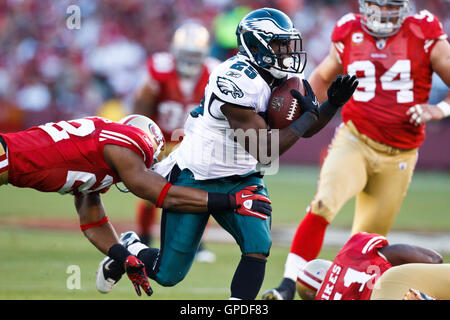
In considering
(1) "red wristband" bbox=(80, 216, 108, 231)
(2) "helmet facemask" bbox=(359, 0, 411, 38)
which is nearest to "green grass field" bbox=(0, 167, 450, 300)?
(1) "red wristband" bbox=(80, 216, 108, 231)

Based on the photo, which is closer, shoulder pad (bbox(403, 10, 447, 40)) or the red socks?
the red socks

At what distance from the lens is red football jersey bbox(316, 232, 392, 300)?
3.54 m

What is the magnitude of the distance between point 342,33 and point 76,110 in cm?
992

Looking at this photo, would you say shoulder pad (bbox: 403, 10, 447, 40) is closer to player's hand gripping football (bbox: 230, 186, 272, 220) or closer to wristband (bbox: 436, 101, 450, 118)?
wristband (bbox: 436, 101, 450, 118)

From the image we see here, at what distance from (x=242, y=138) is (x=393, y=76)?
5.51 feet

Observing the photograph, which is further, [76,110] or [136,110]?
[76,110]

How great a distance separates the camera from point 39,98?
14.9 m

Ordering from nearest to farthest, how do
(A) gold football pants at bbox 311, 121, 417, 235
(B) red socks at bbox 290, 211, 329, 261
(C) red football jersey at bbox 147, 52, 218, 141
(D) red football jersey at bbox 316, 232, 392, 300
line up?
1. (D) red football jersey at bbox 316, 232, 392, 300
2. (B) red socks at bbox 290, 211, 329, 261
3. (A) gold football pants at bbox 311, 121, 417, 235
4. (C) red football jersey at bbox 147, 52, 218, 141

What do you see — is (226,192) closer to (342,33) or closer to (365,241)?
(365,241)

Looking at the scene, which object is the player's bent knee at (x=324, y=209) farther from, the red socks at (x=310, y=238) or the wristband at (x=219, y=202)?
the wristband at (x=219, y=202)

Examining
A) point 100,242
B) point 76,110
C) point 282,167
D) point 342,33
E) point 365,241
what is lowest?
point 282,167

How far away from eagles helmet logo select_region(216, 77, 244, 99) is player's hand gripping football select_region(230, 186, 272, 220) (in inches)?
21.2
